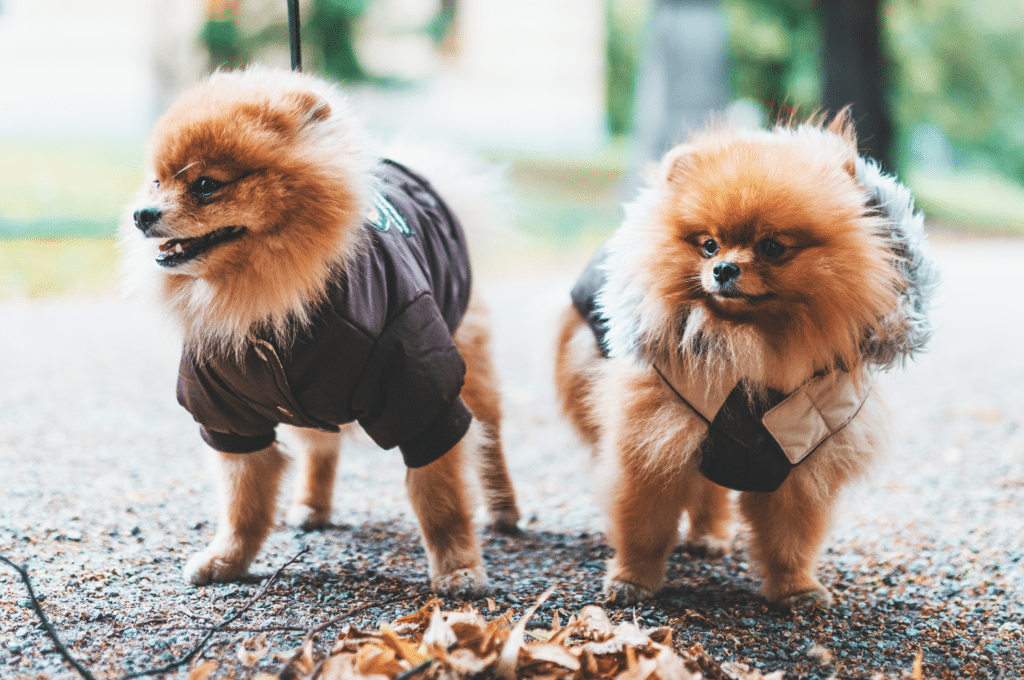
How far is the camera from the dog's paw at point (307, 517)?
10.00ft

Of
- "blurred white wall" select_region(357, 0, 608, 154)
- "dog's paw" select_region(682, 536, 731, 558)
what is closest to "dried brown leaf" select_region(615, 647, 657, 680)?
"dog's paw" select_region(682, 536, 731, 558)

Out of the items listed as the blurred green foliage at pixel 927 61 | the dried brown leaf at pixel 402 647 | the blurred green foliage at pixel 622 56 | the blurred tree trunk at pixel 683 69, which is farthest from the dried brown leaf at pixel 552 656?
the blurred green foliage at pixel 622 56

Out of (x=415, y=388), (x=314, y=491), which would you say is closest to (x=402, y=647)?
(x=415, y=388)

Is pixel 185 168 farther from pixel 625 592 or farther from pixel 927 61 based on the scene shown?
pixel 927 61

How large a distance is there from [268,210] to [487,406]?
1199 millimetres

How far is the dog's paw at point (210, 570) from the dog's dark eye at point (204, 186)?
112 cm

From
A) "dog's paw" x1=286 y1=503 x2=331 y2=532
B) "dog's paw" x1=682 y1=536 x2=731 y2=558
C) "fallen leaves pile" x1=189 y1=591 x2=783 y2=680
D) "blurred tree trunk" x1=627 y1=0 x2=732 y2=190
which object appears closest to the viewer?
"fallen leaves pile" x1=189 y1=591 x2=783 y2=680

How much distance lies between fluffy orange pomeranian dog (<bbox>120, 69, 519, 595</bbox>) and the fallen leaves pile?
1.57 ft

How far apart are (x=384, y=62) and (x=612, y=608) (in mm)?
11085

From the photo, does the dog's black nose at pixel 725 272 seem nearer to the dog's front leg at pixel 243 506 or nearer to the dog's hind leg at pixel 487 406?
the dog's hind leg at pixel 487 406

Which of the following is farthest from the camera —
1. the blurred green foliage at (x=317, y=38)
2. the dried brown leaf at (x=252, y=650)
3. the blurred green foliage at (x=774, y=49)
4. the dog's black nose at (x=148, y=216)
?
the blurred green foliage at (x=774, y=49)

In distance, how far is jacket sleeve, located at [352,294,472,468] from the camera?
2260 millimetres

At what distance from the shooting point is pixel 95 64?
33.4 ft

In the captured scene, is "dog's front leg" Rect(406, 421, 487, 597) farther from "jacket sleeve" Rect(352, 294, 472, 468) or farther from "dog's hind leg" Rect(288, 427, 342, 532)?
"dog's hind leg" Rect(288, 427, 342, 532)
